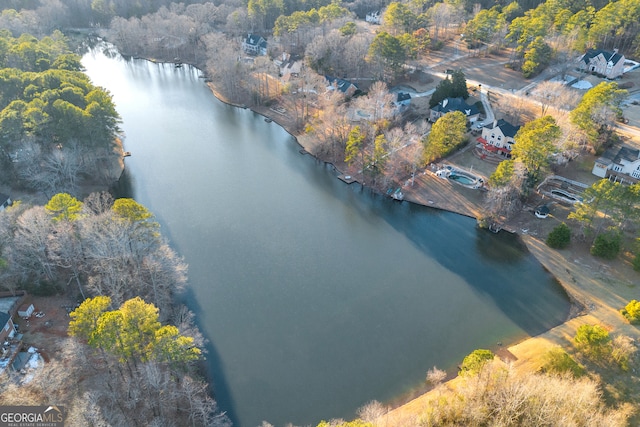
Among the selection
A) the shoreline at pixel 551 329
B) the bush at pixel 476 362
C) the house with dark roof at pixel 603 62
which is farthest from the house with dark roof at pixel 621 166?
the bush at pixel 476 362

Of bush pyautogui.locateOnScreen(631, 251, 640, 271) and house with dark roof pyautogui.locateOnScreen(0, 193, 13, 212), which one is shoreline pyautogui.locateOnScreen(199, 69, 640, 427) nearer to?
bush pyautogui.locateOnScreen(631, 251, 640, 271)

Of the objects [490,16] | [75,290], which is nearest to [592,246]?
[75,290]

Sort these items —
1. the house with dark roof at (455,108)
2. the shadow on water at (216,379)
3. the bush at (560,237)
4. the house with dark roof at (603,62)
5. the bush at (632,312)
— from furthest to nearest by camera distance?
1. the house with dark roof at (603,62)
2. the house with dark roof at (455,108)
3. the bush at (560,237)
4. the bush at (632,312)
5. the shadow on water at (216,379)

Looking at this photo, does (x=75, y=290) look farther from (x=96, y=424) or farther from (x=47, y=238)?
(x=96, y=424)

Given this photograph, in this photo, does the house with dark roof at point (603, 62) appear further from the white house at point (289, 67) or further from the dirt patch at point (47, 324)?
the dirt patch at point (47, 324)

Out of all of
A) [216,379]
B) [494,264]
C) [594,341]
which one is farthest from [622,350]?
[216,379]

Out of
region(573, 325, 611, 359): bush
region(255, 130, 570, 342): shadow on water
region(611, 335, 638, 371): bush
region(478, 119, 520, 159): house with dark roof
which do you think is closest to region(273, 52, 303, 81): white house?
region(255, 130, 570, 342): shadow on water
